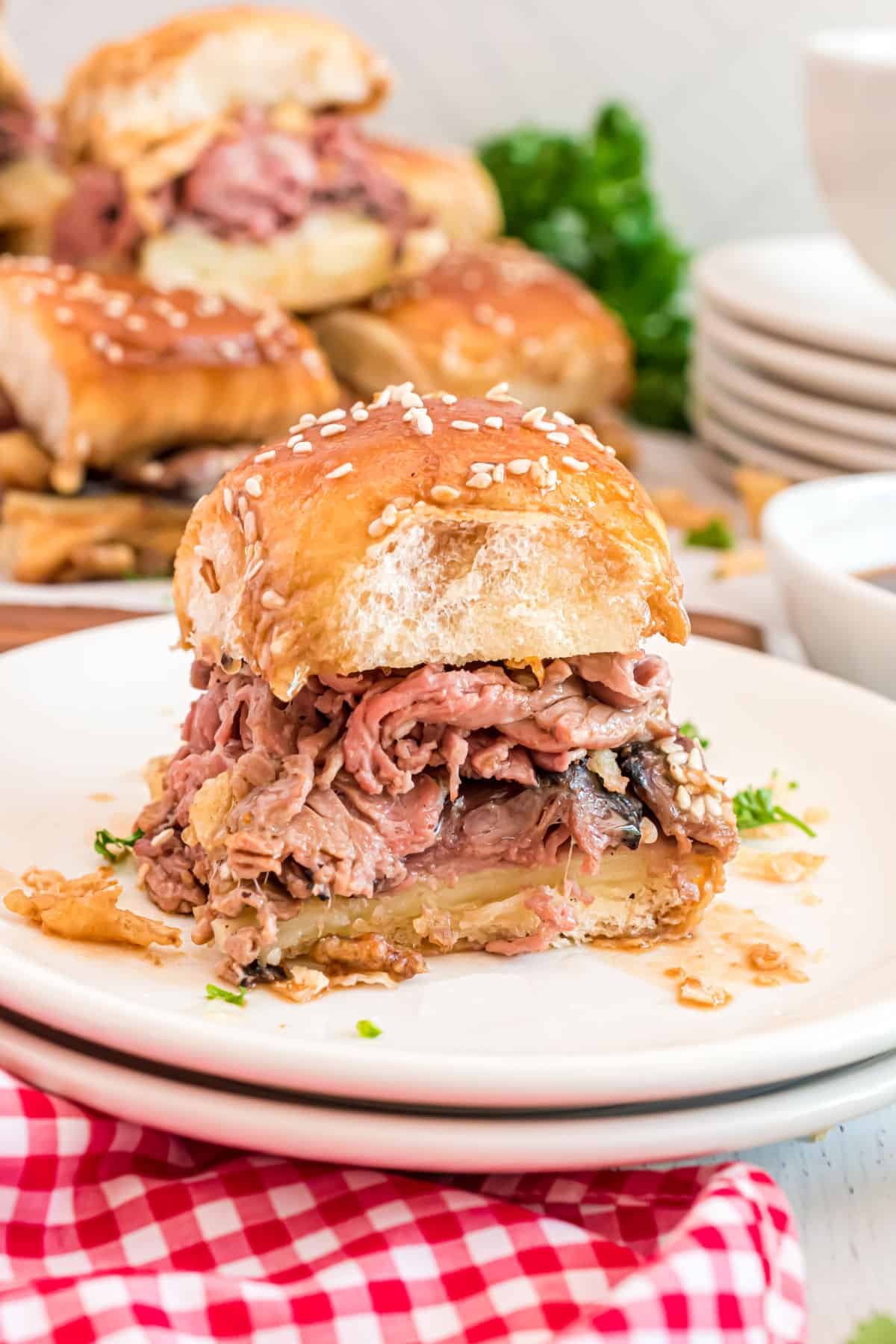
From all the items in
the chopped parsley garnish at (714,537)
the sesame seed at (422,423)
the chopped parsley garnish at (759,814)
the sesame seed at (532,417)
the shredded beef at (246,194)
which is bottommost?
the chopped parsley garnish at (714,537)

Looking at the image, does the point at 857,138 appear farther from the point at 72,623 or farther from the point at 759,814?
the point at 759,814

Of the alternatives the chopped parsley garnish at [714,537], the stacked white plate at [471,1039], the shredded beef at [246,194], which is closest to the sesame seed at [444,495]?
the stacked white plate at [471,1039]

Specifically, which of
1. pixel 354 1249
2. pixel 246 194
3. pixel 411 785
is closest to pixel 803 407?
pixel 246 194

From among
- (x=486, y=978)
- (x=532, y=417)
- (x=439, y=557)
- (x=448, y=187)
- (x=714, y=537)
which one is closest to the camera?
(x=486, y=978)

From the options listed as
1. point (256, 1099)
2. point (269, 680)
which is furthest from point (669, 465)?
point (256, 1099)

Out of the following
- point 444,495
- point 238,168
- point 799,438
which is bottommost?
point 799,438

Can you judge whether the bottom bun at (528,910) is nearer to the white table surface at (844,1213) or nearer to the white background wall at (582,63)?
the white table surface at (844,1213)
